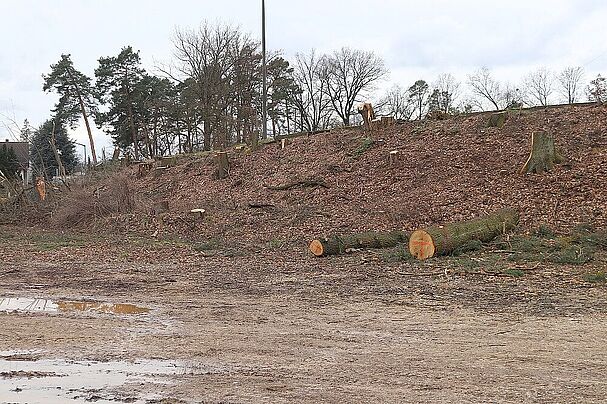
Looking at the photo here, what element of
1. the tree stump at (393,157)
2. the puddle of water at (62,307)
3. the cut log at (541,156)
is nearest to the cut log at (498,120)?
the tree stump at (393,157)

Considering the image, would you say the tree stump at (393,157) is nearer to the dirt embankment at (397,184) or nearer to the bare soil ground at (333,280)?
the dirt embankment at (397,184)

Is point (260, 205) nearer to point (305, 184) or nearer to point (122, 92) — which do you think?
point (305, 184)

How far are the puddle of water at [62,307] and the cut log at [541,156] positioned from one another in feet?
42.9

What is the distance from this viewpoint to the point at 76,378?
6086 millimetres

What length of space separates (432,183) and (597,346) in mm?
13410

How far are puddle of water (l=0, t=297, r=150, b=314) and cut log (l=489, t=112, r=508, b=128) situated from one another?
653 inches

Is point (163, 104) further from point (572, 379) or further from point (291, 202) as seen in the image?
point (572, 379)

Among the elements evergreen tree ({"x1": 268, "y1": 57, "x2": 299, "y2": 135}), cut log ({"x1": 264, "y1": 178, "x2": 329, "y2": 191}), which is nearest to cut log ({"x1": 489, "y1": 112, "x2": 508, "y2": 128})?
cut log ({"x1": 264, "y1": 178, "x2": 329, "y2": 191})

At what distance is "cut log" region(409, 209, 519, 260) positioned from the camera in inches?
533

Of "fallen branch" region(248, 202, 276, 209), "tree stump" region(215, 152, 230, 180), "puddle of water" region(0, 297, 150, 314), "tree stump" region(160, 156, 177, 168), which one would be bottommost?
"puddle of water" region(0, 297, 150, 314)

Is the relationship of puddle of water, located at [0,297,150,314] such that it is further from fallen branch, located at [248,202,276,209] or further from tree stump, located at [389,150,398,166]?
tree stump, located at [389,150,398,166]

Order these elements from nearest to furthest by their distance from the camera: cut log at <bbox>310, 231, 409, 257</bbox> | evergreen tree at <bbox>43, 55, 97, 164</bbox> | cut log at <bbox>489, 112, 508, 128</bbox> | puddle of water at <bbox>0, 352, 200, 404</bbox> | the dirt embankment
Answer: puddle of water at <bbox>0, 352, 200, 404</bbox> < cut log at <bbox>310, 231, 409, 257</bbox> < the dirt embankment < cut log at <bbox>489, 112, 508, 128</bbox> < evergreen tree at <bbox>43, 55, 97, 164</bbox>

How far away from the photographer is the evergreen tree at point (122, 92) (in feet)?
168

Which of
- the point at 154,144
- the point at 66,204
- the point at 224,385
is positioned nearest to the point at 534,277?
the point at 224,385
